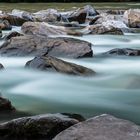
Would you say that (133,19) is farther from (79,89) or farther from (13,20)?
(79,89)

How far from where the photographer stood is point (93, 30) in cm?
1450

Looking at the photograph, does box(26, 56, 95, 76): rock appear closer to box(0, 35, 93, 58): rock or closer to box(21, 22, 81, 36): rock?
box(0, 35, 93, 58): rock

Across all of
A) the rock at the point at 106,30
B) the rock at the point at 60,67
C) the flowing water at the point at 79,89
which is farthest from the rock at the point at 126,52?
the rock at the point at 106,30

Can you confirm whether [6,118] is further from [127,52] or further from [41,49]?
[127,52]

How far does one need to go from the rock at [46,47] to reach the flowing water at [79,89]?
0.27m

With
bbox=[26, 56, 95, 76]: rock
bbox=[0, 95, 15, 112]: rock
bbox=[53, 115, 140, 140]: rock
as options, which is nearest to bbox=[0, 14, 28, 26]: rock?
bbox=[26, 56, 95, 76]: rock

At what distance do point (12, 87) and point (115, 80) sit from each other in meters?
1.68

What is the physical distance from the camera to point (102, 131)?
3758 millimetres

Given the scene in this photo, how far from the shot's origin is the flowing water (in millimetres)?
5418

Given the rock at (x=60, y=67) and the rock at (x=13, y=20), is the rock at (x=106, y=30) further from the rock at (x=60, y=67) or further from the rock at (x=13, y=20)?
the rock at (x=60, y=67)

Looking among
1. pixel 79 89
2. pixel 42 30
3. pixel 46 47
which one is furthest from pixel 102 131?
pixel 42 30

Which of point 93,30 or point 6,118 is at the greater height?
point 6,118

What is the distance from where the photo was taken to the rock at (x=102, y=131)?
3.63 m

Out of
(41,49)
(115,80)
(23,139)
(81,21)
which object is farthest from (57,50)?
(81,21)
